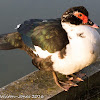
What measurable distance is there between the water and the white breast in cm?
220

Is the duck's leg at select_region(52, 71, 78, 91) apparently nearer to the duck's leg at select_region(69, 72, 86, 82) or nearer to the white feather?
the duck's leg at select_region(69, 72, 86, 82)

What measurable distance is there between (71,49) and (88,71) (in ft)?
2.84

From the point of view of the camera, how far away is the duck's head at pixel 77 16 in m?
2.56

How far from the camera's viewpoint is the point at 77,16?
2.57m

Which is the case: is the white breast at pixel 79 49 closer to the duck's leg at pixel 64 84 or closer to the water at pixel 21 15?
the duck's leg at pixel 64 84

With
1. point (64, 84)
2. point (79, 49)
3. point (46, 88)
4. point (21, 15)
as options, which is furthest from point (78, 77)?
point (21, 15)

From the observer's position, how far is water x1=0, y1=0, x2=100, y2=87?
4.70 meters

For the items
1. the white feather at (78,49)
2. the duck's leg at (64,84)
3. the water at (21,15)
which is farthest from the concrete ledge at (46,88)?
the water at (21,15)

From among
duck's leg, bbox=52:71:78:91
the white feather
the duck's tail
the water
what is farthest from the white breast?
the water

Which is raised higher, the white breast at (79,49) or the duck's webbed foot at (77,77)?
the white breast at (79,49)

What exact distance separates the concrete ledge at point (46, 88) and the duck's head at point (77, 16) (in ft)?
3.00

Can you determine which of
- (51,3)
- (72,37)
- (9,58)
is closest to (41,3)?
(51,3)

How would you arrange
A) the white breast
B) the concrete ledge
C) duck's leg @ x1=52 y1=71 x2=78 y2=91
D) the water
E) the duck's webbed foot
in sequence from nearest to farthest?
the white breast
the concrete ledge
duck's leg @ x1=52 y1=71 x2=78 y2=91
the duck's webbed foot
the water

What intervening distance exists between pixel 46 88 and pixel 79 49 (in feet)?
2.49
